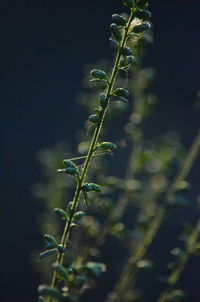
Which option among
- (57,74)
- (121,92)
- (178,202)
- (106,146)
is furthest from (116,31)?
(57,74)

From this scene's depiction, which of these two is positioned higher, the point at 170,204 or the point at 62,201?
the point at 62,201

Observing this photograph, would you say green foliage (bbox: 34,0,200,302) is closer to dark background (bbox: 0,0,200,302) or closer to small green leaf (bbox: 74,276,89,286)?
small green leaf (bbox: 74,276,89,286)

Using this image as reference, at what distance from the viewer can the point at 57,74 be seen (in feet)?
15.0

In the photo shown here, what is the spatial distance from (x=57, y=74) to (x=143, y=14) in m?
3.56

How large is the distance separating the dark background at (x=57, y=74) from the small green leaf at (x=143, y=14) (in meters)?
2.70

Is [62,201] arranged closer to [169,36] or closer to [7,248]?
[7,248]

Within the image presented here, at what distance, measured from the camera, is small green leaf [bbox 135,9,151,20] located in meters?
1.07

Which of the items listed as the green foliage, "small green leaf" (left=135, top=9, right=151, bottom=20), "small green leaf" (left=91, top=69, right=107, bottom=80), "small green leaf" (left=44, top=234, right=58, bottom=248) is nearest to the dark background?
the green foliage

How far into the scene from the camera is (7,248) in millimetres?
3357

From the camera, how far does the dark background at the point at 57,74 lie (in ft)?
13.1

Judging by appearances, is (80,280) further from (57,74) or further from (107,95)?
(57,74)

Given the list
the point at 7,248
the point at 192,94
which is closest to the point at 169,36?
the point at 192,94

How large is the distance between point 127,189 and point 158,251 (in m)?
1.86

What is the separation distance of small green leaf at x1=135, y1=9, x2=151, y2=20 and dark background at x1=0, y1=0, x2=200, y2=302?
2.70 metres
